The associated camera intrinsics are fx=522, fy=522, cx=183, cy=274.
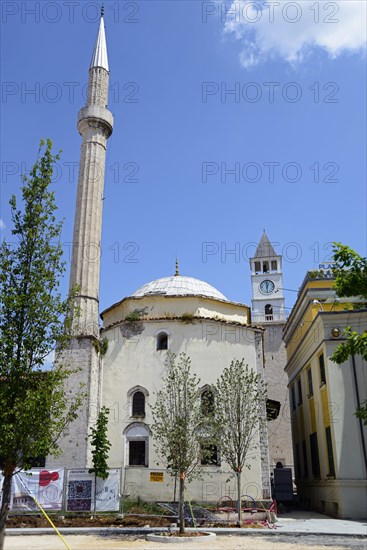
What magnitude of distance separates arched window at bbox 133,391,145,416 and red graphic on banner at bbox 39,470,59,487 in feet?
16.6

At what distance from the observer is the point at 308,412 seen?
25047 millimetres

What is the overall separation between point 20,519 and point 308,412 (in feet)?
Answer: 45.8

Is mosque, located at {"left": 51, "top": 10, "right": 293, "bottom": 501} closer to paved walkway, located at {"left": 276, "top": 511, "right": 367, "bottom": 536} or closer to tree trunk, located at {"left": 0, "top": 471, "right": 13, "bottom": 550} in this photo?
paved walkway, located at {"left": 276, "top": 511, "right": 367, "bottom": 536}

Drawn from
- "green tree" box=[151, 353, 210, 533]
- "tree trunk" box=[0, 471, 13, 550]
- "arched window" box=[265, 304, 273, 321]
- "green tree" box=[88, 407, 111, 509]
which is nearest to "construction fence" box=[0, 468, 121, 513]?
"green tree" box=[88, 407, 111, 509]

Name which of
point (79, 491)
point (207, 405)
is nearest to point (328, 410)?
point (207, 405)

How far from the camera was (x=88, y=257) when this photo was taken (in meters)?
23.8

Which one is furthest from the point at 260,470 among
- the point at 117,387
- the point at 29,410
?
the point at 29,410

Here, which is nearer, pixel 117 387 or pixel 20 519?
pixel 20 519

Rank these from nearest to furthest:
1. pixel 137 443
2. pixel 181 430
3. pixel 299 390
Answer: pixel 181 430 < pixel 137 443 < pixel 299 390

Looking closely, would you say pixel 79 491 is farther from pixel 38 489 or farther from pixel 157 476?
pixel 157 476

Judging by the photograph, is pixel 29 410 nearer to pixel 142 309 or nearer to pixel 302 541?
pixel 302 541

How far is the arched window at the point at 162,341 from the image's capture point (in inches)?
932

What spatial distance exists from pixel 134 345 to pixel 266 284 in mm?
39206

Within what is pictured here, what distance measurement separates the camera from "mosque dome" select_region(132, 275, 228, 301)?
2680 cm
